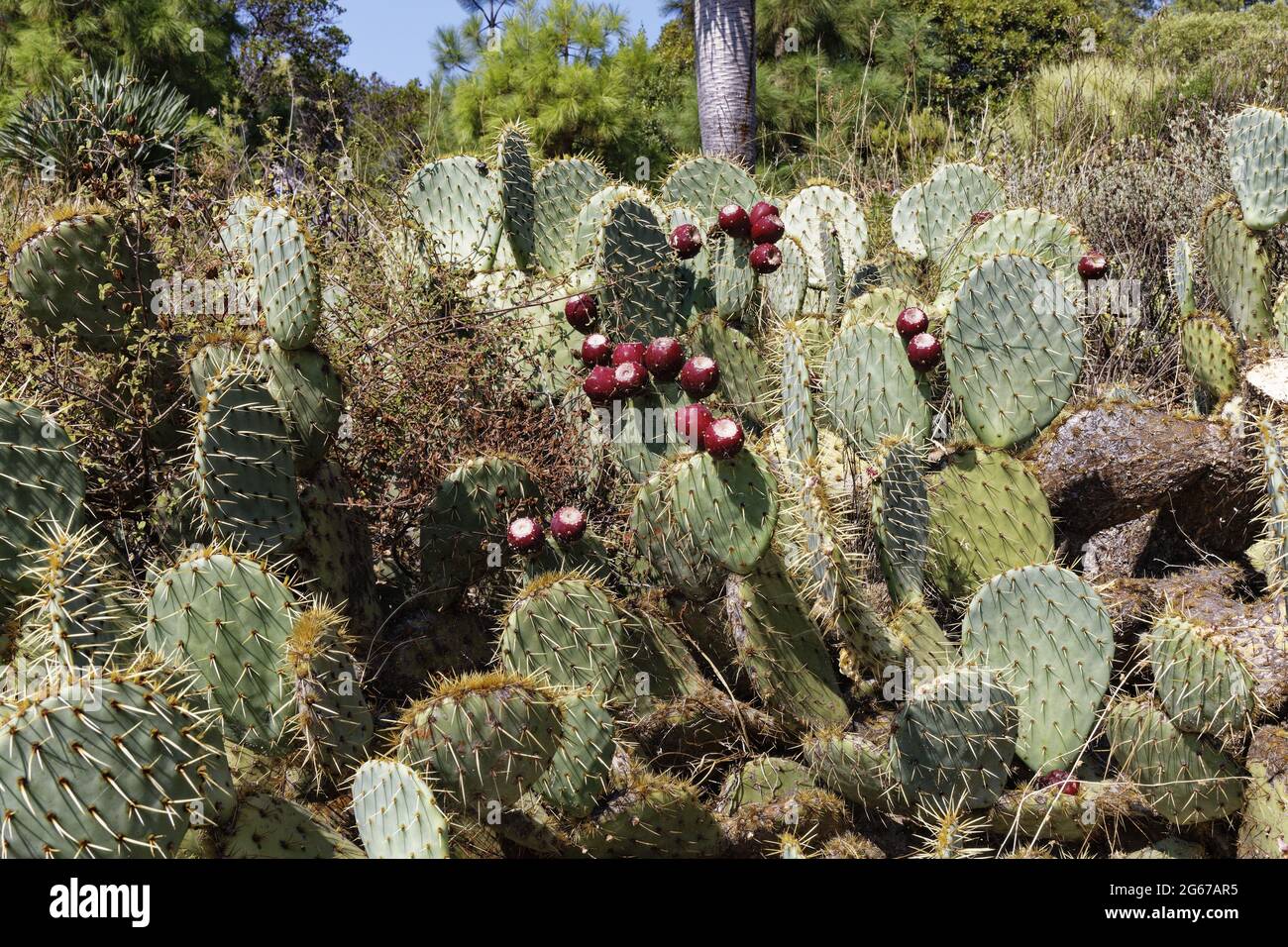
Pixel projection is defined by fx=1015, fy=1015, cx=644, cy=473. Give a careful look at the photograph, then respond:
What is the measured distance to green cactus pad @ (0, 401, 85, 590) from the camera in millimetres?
2207

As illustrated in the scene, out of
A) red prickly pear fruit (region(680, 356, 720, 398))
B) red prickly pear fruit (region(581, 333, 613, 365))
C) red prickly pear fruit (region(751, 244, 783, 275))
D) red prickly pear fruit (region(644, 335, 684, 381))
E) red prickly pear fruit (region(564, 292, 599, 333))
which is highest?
red prickly pear fruit (region(751, 244, 783, 275))

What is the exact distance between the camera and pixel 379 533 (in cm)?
319

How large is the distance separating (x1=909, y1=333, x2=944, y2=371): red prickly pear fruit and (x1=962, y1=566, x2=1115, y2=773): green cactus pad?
705 mm

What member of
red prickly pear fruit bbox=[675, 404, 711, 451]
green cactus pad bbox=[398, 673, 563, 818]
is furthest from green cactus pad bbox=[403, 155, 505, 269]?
green cactus pad bbox=[398, 673, 563, 818]

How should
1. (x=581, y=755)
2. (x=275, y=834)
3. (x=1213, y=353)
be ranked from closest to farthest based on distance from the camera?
(x=275, y=834) → (x=581, y=755) → (x=1213, y=353)

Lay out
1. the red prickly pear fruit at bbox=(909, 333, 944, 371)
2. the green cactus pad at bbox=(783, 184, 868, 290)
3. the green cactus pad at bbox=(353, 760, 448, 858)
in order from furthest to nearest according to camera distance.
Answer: the green cactus pad at bbox=(783, 184, 868, 290)
the red prickly pear fruit at bbox=(909, 333, 944, 371)
the green cactus pad at bbox=(353, 760, 448, 858)

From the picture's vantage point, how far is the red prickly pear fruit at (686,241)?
3.34m

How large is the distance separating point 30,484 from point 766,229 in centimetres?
216

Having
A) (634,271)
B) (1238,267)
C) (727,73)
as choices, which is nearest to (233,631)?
(634,271)

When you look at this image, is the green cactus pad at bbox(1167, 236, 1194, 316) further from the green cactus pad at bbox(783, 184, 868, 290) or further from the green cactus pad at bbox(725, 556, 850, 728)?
the green cactus pad at bbox(725, 556, 850, 728)

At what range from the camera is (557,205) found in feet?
13.1

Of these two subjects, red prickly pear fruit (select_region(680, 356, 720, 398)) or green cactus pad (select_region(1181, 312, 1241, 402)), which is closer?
red prickly pear fruit (select_region(680, 356, 720, 398))

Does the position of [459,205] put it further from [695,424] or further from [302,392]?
[695,424]
